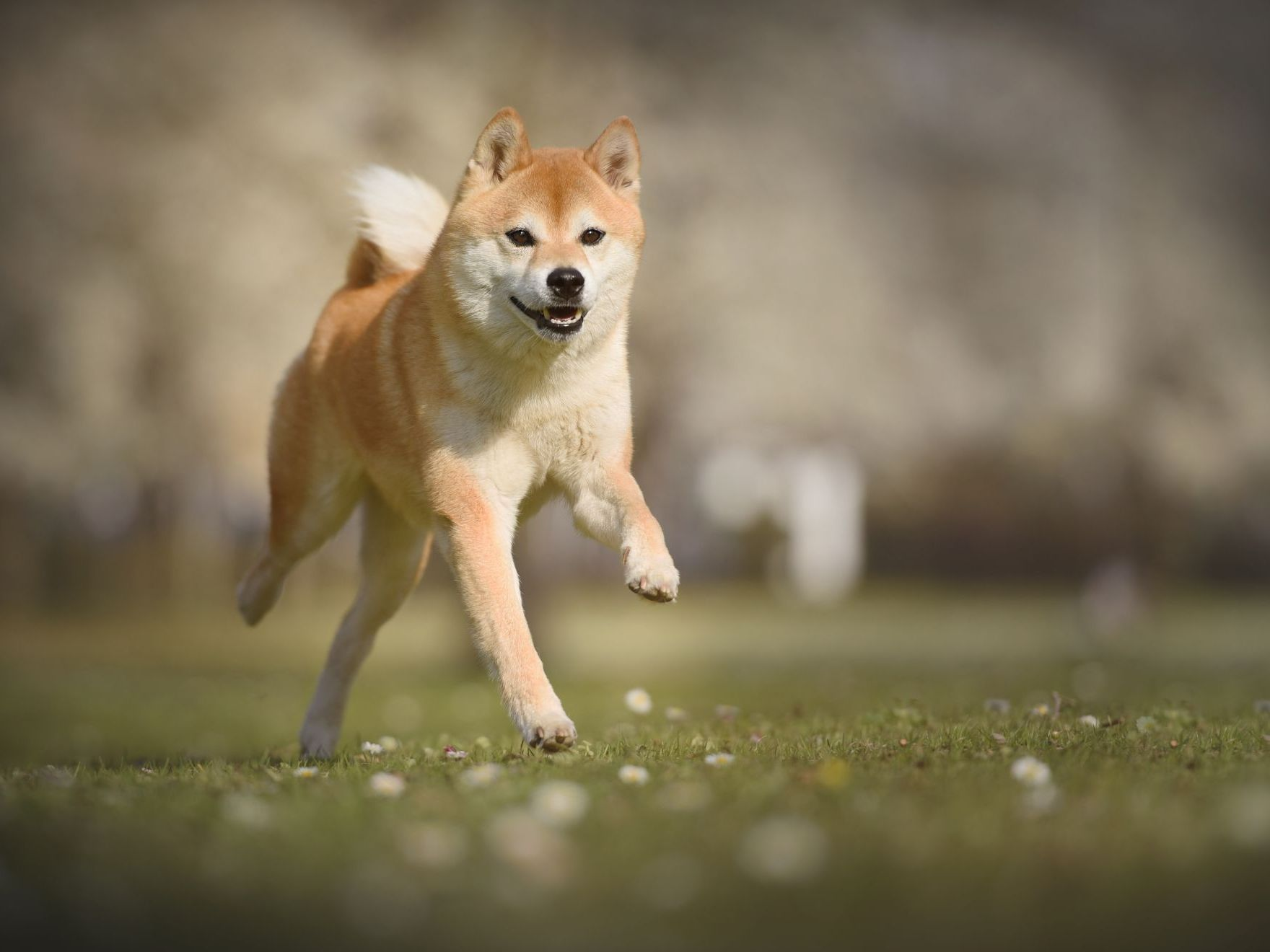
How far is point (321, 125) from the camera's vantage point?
1033 cm

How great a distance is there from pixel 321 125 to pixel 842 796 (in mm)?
8787

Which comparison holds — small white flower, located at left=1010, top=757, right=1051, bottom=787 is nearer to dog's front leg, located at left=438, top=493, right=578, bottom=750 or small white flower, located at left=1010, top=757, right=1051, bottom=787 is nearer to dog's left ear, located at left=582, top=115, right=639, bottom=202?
dog's front leg, located at left=438, top=493, right=578, bottom=750

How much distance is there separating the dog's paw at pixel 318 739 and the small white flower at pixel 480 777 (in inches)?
68.0

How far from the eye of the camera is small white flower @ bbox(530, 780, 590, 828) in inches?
102

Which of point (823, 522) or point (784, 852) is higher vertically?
point (784, 852)

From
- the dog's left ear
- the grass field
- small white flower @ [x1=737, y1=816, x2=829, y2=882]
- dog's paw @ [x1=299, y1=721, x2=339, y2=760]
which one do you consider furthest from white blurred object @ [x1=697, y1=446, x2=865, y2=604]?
small white flower @ [x1=737, y1=816, x2=829, y2=882]

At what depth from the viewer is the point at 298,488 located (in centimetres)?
498

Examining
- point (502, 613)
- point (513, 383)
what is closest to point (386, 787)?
point (502, 613)

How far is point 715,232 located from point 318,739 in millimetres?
6777

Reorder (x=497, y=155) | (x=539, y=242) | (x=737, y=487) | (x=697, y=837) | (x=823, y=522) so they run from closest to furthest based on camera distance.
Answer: (x=697, y=837) < (x=539, y=242) < (x=497, y=155) < (x=823, y=522) < (x=737, y=487)

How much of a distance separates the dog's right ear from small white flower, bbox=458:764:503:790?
1.95 m

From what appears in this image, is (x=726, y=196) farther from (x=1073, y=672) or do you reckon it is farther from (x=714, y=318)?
(x=1073, y=672)

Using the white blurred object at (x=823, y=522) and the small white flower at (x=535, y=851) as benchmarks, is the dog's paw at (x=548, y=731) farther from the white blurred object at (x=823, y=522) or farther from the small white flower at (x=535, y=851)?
the white blurred object at (x=823, y=522)

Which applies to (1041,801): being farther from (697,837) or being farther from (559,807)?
(559,807)
